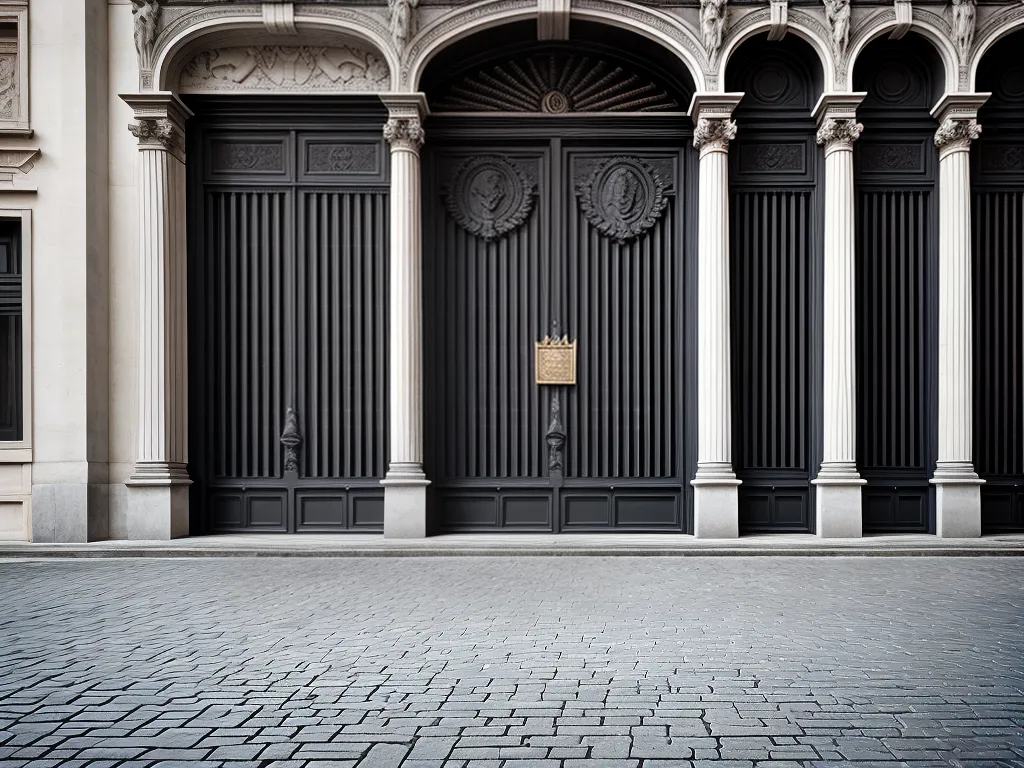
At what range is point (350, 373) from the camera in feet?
49.5

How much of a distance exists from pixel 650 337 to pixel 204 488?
795 cm

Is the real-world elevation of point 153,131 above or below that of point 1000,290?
above

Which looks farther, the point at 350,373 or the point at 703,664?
the point at 350,373

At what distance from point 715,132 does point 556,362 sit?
4.57 metres

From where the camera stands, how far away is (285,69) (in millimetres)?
15055

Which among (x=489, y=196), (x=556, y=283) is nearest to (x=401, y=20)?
(x=489, y=196)

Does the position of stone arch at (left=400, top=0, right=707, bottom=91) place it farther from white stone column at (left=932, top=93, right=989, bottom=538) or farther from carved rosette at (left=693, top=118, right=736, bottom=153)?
white stone column at (left=932, top=93, right=989, bottom=538)

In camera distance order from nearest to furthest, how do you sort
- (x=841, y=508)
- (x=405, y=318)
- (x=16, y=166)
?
(x=16, y=166) → (x=841, y=508) → (x=405, y=318)

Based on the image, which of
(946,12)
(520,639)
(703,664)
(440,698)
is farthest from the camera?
(946,12)

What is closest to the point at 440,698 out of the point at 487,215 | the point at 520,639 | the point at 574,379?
the point at 520,639

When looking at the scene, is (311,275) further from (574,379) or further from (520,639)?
(520,639)

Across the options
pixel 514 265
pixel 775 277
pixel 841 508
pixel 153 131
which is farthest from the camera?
pixel 514 265

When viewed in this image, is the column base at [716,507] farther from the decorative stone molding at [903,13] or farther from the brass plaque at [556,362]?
the decorative stone molding at [903,13]

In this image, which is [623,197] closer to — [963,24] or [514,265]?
[514,265]
